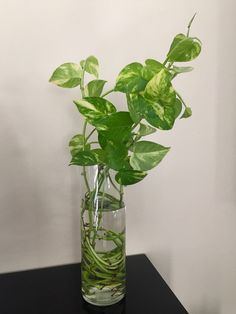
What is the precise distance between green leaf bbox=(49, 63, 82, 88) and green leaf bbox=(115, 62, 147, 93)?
19 cm

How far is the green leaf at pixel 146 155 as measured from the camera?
29.8 inches

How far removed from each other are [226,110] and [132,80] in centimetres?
60

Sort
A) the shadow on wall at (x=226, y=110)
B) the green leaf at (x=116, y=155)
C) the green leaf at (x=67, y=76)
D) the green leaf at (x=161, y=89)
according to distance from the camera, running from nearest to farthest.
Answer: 1. the green leaf at (x=161, y=89)
2. the green leaf at (x=116, y=155)
3. the green leaf at (x=67, y=76)
4. the shadow on wall at (x=226, y=110)

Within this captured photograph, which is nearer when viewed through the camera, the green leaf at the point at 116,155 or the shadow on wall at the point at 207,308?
the green leaf at the point at 116,155

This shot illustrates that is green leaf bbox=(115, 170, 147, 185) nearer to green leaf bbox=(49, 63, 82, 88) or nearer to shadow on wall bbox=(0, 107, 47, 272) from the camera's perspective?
green leaf bbox=(49, 63, 82, 88)

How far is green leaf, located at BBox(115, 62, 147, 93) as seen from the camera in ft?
2.33

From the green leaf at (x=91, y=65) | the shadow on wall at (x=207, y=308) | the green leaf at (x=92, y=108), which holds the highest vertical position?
the green leaf at (x=91, y=65)

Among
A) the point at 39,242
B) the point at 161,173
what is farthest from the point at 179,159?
the point at 39,242

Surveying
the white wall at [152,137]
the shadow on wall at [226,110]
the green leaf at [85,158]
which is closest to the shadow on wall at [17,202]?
the white wall at [152,137]

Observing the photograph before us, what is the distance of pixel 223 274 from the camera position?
1.37 meters

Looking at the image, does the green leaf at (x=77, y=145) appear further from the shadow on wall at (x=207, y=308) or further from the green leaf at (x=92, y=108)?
the shadow on wall at (x=207, y=308)

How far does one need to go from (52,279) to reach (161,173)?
44 centimetres

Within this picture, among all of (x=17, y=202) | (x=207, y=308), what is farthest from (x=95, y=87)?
(x=207, y=308)

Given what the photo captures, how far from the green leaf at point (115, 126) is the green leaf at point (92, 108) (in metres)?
0.02
